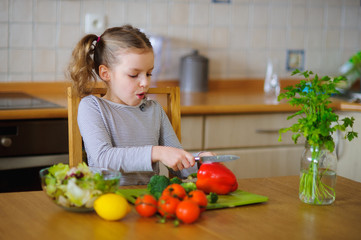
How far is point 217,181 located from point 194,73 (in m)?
1.71

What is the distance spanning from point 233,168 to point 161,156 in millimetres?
1265

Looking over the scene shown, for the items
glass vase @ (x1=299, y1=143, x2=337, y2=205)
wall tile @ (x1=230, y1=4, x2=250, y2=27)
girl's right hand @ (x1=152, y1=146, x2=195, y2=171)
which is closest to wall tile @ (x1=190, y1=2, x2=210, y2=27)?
wall tile @ (x1=230, y1=4, x2=250, y2=27)

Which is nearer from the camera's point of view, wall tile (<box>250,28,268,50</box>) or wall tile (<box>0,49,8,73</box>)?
wall tile (<box>0,49,8,73</box>)

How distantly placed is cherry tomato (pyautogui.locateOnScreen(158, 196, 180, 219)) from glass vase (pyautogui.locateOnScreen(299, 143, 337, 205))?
0.36 meters

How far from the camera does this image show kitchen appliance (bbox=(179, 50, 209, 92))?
2979 mm

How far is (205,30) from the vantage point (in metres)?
3.11

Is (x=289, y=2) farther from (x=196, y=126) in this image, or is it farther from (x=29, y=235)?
(x=29, y=235)

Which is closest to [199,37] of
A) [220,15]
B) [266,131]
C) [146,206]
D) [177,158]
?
[220,15]

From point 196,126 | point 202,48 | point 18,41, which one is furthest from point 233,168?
point 18,41

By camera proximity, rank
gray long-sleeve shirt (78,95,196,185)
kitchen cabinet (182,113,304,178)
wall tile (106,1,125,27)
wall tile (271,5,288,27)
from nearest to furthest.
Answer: gray long-sleeve shirt (78,95,196,185), kitchen cabinet (182,113,304,178), wall tile (106,1,125,27), wall tile (271,5,288,27)

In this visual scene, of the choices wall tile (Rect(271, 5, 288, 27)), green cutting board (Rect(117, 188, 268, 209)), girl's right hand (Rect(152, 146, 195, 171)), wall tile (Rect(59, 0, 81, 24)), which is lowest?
green cutting board (Rect(117, 188, 268, 209))

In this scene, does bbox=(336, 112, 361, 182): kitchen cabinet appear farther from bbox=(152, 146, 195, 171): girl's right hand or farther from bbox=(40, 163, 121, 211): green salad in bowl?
bbox=(40, 163, 121, 211): green salad in bowl

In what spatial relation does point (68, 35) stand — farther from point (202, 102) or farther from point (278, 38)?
point (278, 38)

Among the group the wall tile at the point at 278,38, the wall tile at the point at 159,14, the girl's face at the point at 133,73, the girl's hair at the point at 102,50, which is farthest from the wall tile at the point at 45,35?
the wall tile at the point at 278,38
